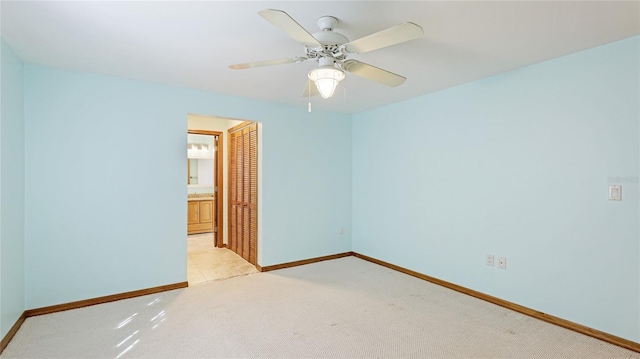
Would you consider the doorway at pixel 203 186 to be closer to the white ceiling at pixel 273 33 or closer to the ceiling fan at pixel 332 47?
the white ceiling at pixel 273 33

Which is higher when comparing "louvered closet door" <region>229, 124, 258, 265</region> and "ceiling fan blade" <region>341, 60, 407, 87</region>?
"ceiling fan blade" <region>341, 60, 407, 87</region>

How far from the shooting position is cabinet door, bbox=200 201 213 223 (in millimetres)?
6676

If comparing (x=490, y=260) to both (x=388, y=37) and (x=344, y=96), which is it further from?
(x=388, y=37)

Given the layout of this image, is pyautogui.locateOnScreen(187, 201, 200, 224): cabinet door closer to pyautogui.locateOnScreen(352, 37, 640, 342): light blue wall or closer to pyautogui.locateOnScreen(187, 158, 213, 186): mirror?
pyautogui.locateOnScreen(187, 158, 213, 186): mirror

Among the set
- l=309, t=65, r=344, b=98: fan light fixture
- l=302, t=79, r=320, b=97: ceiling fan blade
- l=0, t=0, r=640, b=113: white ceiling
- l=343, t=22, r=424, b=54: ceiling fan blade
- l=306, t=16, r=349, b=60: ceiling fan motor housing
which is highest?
l=0, t=0, r=640, b=113: white ceiling

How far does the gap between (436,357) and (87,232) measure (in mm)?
3137

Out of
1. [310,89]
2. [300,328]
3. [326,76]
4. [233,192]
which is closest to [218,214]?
[233,192]

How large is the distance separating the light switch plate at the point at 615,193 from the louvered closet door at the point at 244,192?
3.52m

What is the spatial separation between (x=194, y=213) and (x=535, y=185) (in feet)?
19.7

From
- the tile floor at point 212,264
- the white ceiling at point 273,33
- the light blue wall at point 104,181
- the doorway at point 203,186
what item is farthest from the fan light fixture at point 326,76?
the doorway at point 203,186

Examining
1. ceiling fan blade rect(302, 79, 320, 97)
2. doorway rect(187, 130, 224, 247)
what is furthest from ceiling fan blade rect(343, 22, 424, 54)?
doorway rect(187, 130, 224, 247)

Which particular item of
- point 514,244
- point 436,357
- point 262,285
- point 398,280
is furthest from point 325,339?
point 514,244

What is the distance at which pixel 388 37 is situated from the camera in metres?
1.58

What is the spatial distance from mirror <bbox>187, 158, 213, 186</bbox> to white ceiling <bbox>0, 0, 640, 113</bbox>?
437 cm
